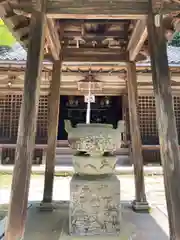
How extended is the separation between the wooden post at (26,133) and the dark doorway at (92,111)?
10.2 meters

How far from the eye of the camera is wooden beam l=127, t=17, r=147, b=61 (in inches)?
149

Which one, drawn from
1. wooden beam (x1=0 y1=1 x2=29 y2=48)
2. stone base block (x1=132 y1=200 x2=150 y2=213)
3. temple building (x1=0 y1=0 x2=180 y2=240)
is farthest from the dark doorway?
wooden beam (x1=0 y1=1 x2=29 y2=48)

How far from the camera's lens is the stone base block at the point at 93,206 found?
132 inches

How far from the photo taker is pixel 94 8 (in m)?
3.19

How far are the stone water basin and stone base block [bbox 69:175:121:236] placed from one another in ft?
0.65

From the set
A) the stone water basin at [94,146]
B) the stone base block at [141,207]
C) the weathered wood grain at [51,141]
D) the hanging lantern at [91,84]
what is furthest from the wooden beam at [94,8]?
the hanging lantern at [91,84]

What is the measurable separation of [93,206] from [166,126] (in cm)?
155

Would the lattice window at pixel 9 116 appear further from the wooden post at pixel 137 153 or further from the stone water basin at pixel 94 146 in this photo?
the stone water basin at pixel 94 146

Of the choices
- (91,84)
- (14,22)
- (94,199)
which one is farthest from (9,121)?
(94,199)

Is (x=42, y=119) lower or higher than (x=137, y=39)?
lower

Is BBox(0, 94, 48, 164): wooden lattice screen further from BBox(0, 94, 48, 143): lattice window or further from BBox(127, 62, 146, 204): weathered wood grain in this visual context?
BBox(127, 62, 146, 204): weathered wood grain

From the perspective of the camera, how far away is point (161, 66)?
9.53 feet

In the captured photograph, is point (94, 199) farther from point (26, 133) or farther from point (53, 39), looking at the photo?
point (53, 39)

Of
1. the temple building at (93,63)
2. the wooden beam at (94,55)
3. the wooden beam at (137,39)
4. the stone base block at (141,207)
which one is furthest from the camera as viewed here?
the wooden beam at (94,55)
